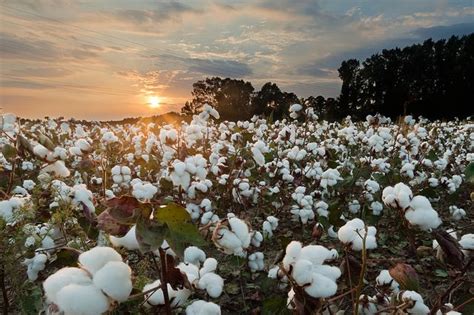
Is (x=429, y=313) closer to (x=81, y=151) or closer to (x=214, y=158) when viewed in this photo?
(x=81, y=151)

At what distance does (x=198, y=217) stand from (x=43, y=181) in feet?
4.64

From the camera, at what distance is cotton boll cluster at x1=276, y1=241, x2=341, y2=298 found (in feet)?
3.88

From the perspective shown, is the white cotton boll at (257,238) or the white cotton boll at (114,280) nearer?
the white cotton boll at (114,280)

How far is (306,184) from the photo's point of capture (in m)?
5.59

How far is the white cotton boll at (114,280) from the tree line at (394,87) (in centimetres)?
3632

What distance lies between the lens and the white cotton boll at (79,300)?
35.3 inches

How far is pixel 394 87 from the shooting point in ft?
148

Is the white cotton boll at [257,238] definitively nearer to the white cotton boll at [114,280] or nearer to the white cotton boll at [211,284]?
the white cotton boll at [211,284]

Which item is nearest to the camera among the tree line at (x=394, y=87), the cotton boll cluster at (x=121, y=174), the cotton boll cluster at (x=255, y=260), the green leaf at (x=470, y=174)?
the green leaf at (x=470, y=174)

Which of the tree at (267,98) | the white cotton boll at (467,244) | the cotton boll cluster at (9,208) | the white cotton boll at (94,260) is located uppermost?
the white cotton boll at (94,260)

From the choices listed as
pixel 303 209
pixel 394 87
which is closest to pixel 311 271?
pixel 303 209

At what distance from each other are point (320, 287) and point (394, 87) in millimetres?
47069

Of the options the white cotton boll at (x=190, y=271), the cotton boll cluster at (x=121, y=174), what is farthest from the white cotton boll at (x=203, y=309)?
the cotton boll cluster at (x=121, y=174)

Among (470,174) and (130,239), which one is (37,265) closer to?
(130,239)
